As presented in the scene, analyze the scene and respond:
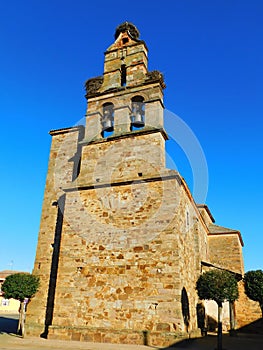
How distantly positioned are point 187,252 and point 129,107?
6256mm

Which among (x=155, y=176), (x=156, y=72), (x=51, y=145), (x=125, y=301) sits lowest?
(x=125, y=301)

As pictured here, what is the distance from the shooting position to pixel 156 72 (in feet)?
41.5

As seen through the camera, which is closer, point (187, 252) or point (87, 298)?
point (87, 298)

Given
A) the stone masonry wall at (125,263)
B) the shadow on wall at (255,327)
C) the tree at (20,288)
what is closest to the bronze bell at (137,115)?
the stone masonry wall at (125,263)

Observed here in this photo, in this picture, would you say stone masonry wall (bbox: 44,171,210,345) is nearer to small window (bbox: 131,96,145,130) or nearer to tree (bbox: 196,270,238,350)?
tree (bbox: 196,270,238,350)

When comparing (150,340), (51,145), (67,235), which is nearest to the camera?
(150,340)

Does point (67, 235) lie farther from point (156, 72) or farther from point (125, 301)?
point (156, 72)

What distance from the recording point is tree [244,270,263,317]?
34.0 ft

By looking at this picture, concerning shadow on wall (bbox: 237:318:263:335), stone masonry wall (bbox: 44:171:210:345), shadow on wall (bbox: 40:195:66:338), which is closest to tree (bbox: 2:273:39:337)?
shadow on wall (bbox: 40:195:66:338)

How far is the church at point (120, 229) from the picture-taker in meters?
9.19

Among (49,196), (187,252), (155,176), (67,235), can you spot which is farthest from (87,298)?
(49,196)

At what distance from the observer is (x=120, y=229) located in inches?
410

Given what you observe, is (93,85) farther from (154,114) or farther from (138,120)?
(154,114)

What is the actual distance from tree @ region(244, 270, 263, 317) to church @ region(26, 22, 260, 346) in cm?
205
